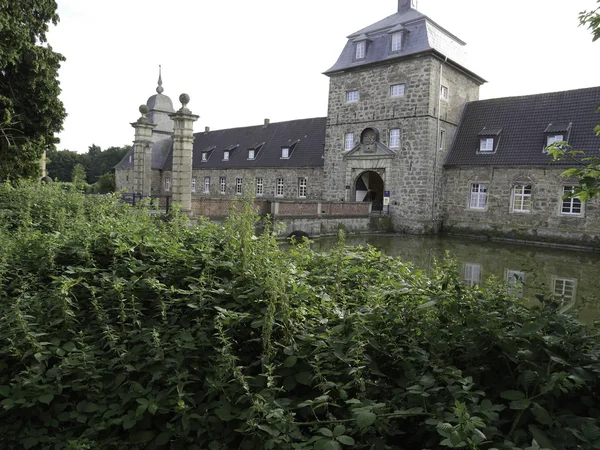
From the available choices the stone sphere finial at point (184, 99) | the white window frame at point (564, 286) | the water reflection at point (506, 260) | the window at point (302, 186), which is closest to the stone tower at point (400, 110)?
the window at point (302, 186)

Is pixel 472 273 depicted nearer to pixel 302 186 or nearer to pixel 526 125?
pixel 526 125

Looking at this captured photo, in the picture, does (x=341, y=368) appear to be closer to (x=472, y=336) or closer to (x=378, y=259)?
(x=472, y=336)

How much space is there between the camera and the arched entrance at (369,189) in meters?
27.4

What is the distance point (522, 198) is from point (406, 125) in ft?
23.0

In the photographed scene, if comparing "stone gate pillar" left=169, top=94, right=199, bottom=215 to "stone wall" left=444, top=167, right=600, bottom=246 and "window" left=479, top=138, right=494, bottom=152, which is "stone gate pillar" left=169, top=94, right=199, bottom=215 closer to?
"stone wall" left=444, top=167, right=600, bottom=246

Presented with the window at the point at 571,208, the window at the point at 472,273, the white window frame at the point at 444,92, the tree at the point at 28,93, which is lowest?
the window at the point at 472,273

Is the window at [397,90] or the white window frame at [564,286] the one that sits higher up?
the window at [397,90]

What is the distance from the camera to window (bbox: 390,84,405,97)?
24.4 meters

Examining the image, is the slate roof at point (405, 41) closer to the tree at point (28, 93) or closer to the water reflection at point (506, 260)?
the water reflection at point (506, 260)

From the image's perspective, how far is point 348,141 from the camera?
26.9m

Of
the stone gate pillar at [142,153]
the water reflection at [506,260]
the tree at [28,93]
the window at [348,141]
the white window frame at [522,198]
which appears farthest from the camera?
the window at [348,141]

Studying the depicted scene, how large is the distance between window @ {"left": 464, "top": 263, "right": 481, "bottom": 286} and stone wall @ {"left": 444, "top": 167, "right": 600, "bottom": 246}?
32.5ft

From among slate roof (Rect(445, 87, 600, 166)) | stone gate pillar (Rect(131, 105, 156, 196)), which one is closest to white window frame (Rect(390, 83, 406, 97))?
slate roof (Rect(445, 87, 600, 166))

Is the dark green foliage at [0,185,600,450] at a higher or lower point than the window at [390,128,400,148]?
lower
